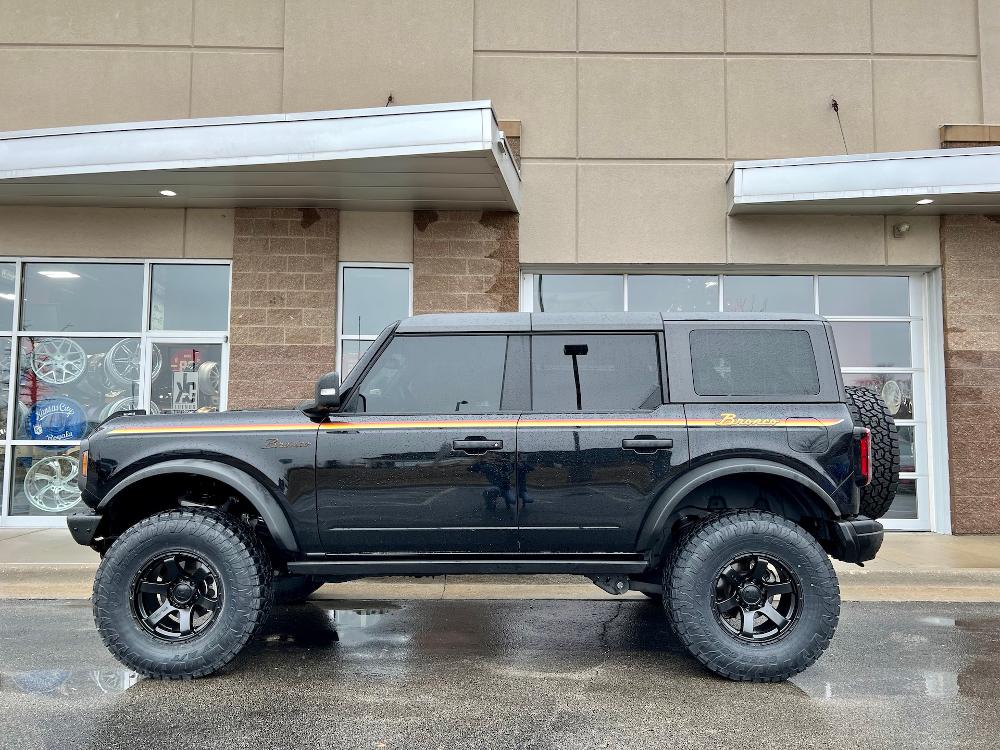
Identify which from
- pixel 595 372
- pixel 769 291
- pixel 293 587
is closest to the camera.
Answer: pixel 595 372

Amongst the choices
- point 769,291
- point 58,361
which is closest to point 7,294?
point 58,361

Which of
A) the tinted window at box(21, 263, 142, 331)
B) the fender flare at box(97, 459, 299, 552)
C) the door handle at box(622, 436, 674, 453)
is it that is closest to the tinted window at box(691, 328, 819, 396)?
the door handle at box(622, 436, 674, 453)

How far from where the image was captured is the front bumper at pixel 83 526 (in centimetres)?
430

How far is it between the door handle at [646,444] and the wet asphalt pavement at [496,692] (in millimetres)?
1257

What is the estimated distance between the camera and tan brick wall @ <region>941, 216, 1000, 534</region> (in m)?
9.84

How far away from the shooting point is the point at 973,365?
32.8 ft

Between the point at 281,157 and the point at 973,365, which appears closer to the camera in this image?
the point at 281,157

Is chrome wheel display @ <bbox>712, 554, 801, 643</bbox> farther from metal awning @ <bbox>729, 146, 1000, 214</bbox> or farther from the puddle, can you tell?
metal awning @ <bbox>729, 146, 1000, 214</bbox>

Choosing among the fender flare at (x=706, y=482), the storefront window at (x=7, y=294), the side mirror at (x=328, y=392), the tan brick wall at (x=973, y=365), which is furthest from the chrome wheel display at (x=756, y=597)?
the storefront window at (x=7, y=294)

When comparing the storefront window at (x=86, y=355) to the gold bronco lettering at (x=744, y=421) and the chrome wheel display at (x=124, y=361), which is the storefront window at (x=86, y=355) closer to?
the chrome wheel display at (x=124, y=361)

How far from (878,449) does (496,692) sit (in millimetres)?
2616

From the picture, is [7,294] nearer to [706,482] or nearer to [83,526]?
[83,526]

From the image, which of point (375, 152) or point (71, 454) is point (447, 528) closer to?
point (375, 152)

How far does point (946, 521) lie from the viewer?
998 cm
